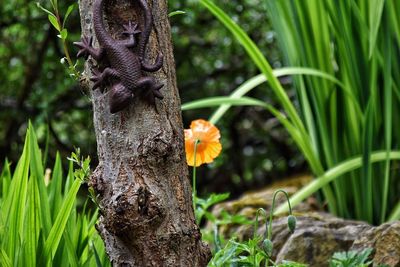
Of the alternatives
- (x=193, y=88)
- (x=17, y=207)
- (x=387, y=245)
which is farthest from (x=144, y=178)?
(x=193, y=88)

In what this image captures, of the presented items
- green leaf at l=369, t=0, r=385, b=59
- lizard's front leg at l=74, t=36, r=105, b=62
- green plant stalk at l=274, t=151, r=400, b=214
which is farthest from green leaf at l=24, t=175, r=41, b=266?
green leaf at l=369, t=0, r=385, b=59

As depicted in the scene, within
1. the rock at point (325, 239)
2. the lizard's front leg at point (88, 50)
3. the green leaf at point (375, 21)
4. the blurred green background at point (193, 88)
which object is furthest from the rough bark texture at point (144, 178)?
Answer: the blurred green background at point (193, 88)

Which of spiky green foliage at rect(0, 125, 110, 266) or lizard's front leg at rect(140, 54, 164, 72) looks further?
spiky green foliage at rect(0, 125, 110, 266)

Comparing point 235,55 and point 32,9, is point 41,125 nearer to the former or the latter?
point 32,9

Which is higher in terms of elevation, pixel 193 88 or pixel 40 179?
pixel 40 179

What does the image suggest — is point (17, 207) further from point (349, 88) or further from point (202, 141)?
point (349, 88)

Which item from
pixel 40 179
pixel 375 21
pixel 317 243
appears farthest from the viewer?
pixel 375 21

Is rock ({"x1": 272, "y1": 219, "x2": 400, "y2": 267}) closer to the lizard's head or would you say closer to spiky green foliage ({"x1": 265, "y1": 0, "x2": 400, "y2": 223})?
spiky green foliage ({"x1": 265, "y1": 0, "x2": 400, "y2": 223})

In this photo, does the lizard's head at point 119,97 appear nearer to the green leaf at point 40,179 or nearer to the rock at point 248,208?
the green leaf at point 40,179
